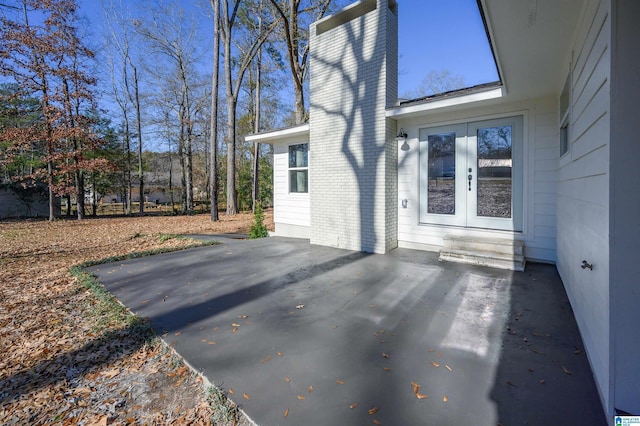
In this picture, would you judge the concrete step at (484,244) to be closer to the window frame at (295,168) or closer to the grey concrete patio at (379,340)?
the grey concrete patio at (379,340)

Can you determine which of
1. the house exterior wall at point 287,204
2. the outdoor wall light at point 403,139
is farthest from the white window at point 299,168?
the outdoor wall light at point 403,139

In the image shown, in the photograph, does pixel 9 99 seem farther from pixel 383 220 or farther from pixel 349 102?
pixel 383 220

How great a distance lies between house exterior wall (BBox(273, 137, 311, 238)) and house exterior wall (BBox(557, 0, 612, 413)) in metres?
5.40

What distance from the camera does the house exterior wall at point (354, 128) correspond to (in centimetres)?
570

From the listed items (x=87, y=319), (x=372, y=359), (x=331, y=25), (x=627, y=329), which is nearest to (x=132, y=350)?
(x=87, y=319)

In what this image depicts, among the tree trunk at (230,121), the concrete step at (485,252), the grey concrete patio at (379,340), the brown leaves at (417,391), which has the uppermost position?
the tree trunk at (230,121)

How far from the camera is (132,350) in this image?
262cm

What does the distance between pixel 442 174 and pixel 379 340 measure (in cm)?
393

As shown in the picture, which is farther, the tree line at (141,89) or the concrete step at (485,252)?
the tree line at (141,89)

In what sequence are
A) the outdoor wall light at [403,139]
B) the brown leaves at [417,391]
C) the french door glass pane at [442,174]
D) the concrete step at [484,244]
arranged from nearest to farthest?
1. the brown leaves at [417,391]
2. the concrete step at [484,244]
3. the french door glass pane at [442,174]
4. the outdoor wall light at [403,139]

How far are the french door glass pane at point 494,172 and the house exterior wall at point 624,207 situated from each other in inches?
145

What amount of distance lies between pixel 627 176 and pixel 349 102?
16.6 feet

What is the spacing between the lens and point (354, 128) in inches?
239

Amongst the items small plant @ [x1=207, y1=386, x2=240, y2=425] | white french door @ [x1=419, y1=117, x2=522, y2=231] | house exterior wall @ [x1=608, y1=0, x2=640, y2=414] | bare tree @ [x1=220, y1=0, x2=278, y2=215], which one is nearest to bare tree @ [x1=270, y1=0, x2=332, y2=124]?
bare tree @ [x1=220, y1=0, x2=278, y2=215]
